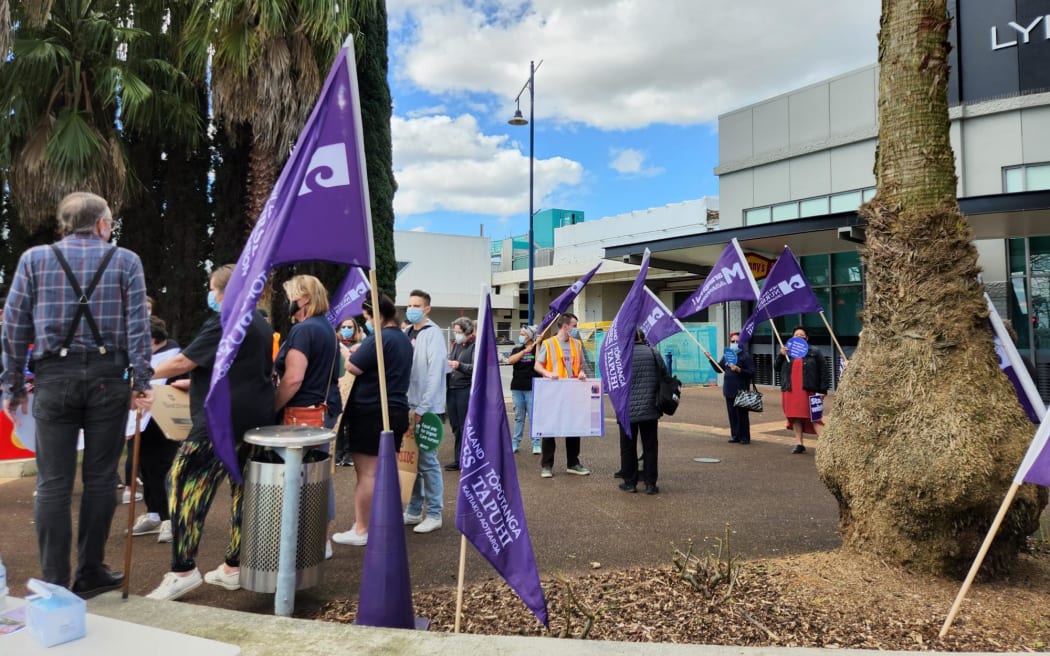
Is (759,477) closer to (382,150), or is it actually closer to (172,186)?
(382,150)

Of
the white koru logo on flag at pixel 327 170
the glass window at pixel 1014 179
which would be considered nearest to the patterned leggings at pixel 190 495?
the white koru logo on flag at pixel 327 170

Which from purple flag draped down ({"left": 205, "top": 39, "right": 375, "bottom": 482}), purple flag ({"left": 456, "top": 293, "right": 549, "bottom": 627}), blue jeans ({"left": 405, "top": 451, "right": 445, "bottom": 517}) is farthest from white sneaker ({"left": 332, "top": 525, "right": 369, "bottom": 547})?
purple flag ({"left": 456, "top": 293, "right": 549, "bottom": 627})

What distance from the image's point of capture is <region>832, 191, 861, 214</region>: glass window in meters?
19.0

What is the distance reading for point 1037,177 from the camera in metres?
15.8

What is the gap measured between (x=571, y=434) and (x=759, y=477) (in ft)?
7.31

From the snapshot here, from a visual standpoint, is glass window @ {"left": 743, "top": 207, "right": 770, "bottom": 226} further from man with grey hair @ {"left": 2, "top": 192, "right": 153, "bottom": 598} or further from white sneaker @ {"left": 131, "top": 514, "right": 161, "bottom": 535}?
man with grey hair @ {"left": 2, "top": 192, "right": 153, "bottom": 598}

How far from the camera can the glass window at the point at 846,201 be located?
1897 cm

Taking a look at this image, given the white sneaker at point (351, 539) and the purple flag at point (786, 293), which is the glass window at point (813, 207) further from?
the white sneaker at point (351, 539)

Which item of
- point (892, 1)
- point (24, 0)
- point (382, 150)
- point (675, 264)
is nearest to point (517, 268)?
point (675, 264)

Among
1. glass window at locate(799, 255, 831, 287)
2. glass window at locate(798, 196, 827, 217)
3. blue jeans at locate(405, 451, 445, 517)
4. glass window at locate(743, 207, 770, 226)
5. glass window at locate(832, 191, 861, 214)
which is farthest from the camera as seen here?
glass window at locate(743, 207, 770, 226)

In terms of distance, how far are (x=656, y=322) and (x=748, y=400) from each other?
2.73 meters

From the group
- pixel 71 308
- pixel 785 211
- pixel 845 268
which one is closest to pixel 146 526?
pixel 71 308

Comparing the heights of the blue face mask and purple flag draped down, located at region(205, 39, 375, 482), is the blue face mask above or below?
below

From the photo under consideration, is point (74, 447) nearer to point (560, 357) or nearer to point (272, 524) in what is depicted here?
point (272, 524)
